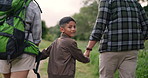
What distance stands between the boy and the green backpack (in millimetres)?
378

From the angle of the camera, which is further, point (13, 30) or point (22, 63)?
point (22, 63)

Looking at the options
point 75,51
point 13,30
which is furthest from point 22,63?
point 75,51

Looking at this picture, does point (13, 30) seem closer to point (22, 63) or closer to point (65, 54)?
point (22, 63)

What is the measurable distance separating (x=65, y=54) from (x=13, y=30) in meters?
0.74

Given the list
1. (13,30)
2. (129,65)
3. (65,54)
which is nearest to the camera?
(13,30)

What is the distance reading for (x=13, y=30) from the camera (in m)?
2.66

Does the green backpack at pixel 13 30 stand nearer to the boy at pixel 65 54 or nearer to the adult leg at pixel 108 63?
the boy at pixel 65 54

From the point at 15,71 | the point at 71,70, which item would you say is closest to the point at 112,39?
the point at 71,70

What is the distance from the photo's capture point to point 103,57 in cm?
325

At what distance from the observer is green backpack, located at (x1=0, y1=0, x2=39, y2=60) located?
2.63m

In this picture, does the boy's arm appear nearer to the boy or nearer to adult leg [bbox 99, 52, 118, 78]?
the boy

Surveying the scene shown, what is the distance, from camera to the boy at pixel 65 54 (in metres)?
3.02

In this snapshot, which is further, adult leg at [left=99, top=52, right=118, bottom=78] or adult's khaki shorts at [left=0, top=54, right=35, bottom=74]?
adult leg at [left=99, top=52, right=118, bottom=78]

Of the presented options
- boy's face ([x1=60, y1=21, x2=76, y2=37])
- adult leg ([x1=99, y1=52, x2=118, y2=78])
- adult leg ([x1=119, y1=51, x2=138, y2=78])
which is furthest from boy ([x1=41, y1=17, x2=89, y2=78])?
adult leg ([x1=119, y1=51, x2=138, y2=78])
